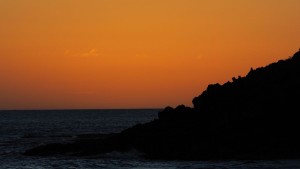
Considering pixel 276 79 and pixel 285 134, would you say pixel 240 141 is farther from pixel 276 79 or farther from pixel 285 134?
pixel 276 79

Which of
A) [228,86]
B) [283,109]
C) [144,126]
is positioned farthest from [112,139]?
[283,109]

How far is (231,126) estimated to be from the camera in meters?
64.6

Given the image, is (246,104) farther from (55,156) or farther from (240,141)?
(55,156)

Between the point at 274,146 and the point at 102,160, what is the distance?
15622mm

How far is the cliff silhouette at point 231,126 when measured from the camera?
61.6 m

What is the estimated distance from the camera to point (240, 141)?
204 feet

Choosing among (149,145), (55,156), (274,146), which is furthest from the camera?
(55,156)

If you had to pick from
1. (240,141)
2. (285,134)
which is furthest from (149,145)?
(285,134)

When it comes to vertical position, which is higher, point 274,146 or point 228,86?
point 228,86

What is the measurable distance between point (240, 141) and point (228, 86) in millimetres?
10758

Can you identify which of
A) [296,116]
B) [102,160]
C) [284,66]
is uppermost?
[284,66]

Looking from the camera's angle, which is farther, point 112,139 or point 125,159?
point 112,139

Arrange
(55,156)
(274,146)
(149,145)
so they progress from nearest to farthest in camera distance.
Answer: (274,146), (149,145), (55,156)

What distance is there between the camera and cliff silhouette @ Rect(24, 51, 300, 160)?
61594 millimetres
